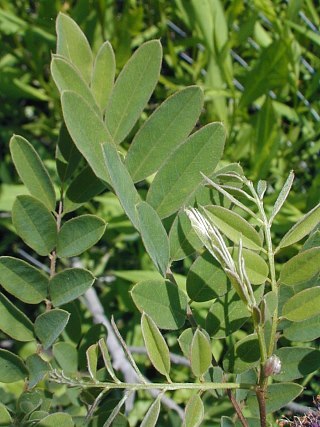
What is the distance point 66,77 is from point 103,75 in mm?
50

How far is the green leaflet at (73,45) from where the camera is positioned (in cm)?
57

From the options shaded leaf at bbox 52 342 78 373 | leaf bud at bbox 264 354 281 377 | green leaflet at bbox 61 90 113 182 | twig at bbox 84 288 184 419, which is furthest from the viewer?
twig at bbox 84 288 184 419

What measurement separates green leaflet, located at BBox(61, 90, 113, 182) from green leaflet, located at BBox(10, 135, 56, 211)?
0.06m

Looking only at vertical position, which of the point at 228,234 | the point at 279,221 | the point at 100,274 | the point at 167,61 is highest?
the point at 228,234

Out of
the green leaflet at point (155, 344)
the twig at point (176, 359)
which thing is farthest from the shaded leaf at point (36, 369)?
the twig at point (176, 359)

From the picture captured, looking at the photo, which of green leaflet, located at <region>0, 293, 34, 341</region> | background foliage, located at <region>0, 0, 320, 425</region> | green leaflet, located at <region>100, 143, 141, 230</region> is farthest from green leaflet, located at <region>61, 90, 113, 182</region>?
background foliage, located at <region>0, 0, 320, 425</region>

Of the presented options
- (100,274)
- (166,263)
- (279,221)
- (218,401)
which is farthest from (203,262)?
(100,274)

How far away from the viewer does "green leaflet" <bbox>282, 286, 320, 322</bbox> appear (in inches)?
16.5

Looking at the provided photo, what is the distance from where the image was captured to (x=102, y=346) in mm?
427

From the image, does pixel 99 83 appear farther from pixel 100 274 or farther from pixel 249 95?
pixel 100 274

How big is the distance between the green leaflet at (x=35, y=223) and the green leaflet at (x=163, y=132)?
74 millimetres

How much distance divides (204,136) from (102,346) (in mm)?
169

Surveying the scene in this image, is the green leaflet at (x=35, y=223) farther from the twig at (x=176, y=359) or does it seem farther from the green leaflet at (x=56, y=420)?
the twig at (x=176, y=359)

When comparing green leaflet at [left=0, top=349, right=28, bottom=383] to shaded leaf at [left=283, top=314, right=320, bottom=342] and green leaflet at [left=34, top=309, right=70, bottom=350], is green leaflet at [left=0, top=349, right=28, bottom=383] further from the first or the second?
shaded leaf at [left=283, top=314, right=320, bottom=342]
